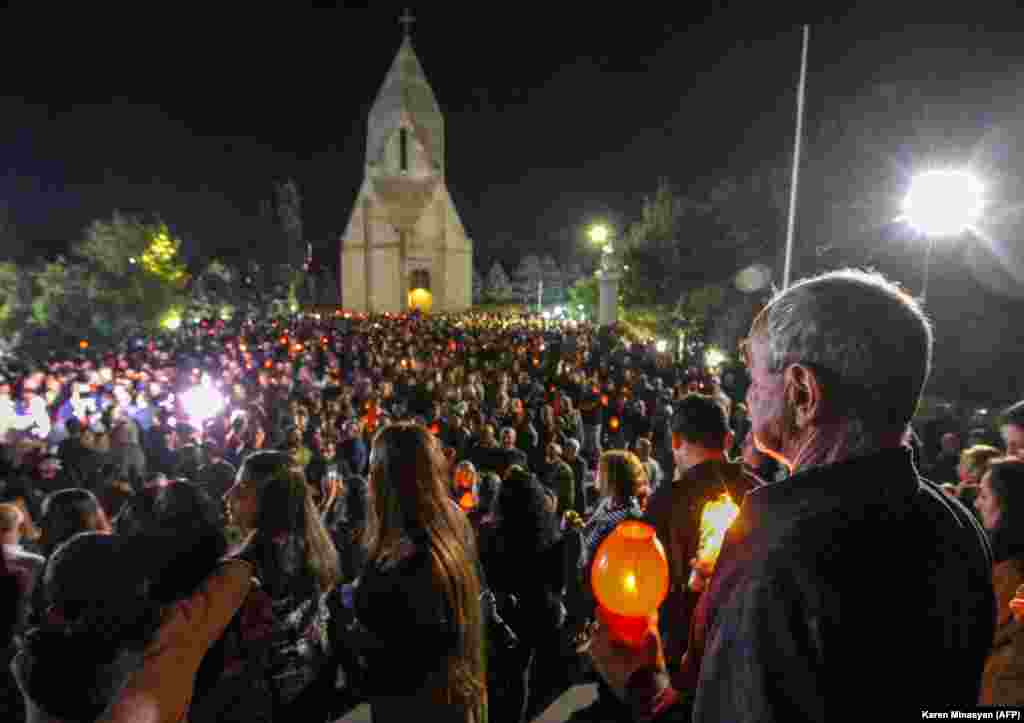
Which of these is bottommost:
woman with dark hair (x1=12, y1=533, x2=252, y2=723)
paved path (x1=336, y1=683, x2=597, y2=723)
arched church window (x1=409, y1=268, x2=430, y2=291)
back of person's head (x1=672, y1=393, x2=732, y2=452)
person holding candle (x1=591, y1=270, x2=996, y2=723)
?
paved path (x1=336, y1=683, x2=597, y2=723)

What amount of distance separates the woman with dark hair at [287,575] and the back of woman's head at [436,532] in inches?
18.4

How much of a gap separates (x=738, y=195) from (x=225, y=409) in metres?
20.8

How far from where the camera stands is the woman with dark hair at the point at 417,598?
7.70ft

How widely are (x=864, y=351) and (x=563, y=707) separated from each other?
15.0 ft

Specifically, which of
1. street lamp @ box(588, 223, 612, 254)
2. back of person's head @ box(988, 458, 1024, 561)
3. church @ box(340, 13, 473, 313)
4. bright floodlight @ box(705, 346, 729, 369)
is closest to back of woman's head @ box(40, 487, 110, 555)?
back of person's head @ box(988, 458, 1024, 561)

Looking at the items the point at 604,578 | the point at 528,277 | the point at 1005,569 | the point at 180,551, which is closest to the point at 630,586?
the point at 604,578

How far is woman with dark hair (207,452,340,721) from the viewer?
2725mm

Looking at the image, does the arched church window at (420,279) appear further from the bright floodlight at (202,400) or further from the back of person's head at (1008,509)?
the back of person's head at (1008,509)

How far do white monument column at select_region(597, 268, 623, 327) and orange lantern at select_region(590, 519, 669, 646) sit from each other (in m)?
26.8

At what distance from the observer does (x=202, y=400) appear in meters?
13.9

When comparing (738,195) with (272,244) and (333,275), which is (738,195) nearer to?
(333,275)

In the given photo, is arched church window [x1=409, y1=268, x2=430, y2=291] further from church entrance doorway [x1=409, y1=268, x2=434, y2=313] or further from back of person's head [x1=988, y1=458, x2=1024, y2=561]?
back of person's head [x1=988, y1=458, x2=1024, y2=561]

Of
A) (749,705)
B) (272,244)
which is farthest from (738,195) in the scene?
(272,244)

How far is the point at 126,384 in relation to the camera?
13.5 metres
